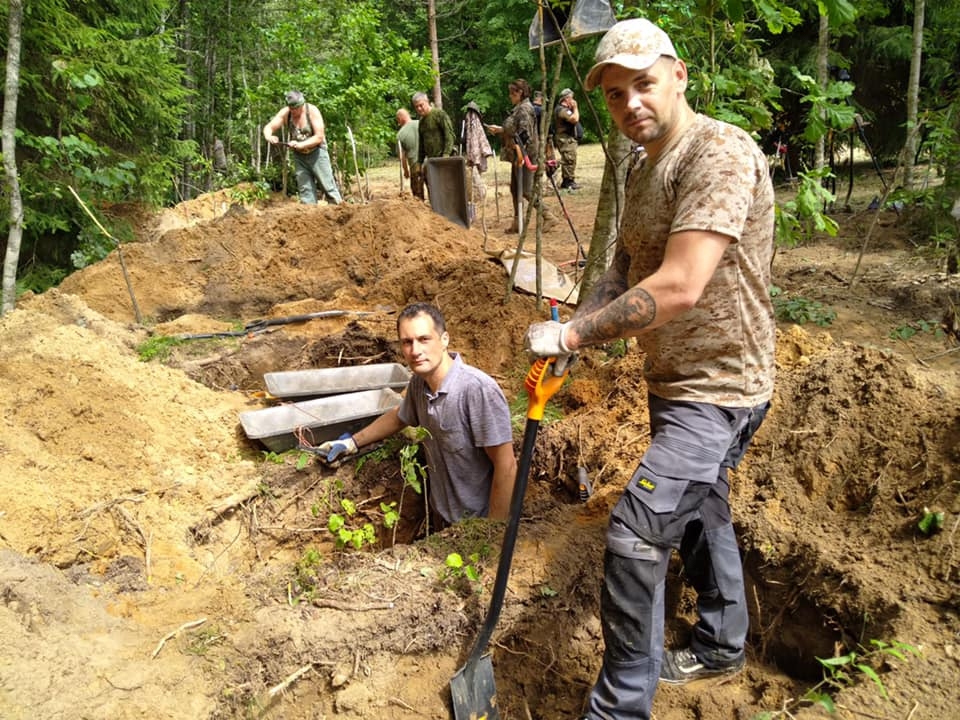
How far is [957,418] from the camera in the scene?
8.71 ft

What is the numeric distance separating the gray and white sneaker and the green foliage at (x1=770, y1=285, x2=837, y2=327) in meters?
3.50

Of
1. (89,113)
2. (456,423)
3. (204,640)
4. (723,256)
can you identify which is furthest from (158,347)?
(89,113)

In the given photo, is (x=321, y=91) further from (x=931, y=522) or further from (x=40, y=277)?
(x=931, y=522)

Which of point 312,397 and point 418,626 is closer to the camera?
point 418,626

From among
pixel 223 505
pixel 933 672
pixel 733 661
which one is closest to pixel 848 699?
pixel 933 672

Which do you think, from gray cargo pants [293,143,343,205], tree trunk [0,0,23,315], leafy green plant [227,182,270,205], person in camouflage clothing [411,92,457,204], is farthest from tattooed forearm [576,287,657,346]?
leafy green plant [227,182,270,205]

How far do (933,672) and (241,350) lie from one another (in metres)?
4.97

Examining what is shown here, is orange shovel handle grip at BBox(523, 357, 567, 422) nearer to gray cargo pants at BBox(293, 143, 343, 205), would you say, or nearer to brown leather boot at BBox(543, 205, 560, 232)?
gray cargo pants at BBox(293, 143, 343, 205)

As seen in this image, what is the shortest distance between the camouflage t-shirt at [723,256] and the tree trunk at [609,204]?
7.13 feet

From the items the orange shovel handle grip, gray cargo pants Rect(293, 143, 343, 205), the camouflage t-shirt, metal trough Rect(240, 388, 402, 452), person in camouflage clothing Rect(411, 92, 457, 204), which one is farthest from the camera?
person in camouflage clothing Rect(411, 92, 457, 204)

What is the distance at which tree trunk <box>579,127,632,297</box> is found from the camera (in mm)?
4227

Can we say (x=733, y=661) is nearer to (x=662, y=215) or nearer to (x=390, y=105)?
(x=662, y=215)

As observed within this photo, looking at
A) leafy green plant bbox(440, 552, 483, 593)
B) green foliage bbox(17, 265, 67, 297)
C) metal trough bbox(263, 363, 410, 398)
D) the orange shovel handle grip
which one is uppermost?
the orange shovel handle grip

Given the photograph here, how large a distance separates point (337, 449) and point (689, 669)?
7.15 ft
